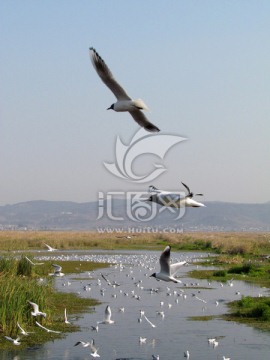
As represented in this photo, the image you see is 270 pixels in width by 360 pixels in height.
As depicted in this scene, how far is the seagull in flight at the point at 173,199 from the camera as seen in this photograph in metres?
7.45

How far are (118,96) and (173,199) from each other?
130 centimetres

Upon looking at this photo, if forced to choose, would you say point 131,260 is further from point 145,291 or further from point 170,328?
point 170,328

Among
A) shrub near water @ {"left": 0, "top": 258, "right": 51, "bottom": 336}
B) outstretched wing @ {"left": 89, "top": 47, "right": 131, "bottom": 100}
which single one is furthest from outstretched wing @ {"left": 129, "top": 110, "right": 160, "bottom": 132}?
shrub near water @ {"left": 0, "top": 258, "right": 51, "bottom": 336}

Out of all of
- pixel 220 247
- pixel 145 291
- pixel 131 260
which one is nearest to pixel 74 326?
pixel 145 291

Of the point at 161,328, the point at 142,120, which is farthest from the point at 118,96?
the point at 161,328

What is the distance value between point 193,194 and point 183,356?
356 inches

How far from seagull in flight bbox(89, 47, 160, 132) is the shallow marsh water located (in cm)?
898

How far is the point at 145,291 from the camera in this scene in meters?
28.6

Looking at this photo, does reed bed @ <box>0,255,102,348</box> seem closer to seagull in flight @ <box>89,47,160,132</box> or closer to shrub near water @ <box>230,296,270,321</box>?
shrub near water @ <box>230,296,270,321</box>

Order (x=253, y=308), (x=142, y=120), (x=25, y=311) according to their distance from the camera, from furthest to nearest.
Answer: (x=253, y=308) → (x=25, y=311) → (x=142, y=120)

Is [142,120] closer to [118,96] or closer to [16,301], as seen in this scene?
[118,96]

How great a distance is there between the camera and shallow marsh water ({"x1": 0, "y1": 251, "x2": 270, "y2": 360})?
16.2 metres

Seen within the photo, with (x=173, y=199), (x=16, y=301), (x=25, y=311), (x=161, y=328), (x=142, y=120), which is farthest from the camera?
(x=161, y=328)

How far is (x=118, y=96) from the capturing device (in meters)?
7.82
